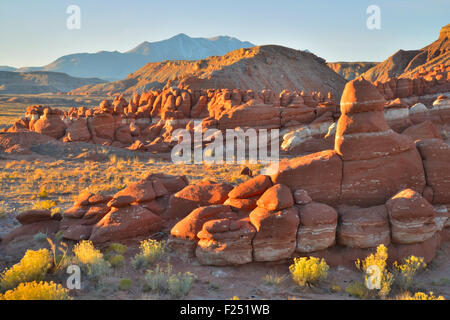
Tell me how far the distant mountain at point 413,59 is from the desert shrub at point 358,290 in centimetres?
8880

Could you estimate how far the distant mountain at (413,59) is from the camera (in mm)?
85463

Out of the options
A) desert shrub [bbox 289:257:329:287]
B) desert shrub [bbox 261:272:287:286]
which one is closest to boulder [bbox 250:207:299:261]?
desert shrub [bbox 261:272:287:286]

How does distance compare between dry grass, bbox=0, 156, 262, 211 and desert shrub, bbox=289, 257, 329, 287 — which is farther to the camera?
dry grass, bbox=0, 156, 262, 211

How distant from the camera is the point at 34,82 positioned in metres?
147

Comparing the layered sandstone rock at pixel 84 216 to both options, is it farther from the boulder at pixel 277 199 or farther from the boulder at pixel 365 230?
the boulder at pixel 365 230

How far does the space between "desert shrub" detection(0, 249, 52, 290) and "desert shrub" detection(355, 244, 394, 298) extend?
7.46 metres

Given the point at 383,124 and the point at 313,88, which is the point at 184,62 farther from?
the point at 383,124

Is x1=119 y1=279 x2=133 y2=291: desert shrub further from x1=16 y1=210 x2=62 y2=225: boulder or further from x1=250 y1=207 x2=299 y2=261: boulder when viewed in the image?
x1=16 y1=210 x2=62 y2=225: boulder

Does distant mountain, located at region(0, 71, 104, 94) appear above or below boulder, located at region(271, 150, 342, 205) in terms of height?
above

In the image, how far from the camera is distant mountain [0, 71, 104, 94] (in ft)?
412

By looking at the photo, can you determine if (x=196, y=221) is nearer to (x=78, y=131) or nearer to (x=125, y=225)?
(x=125, y=225)
